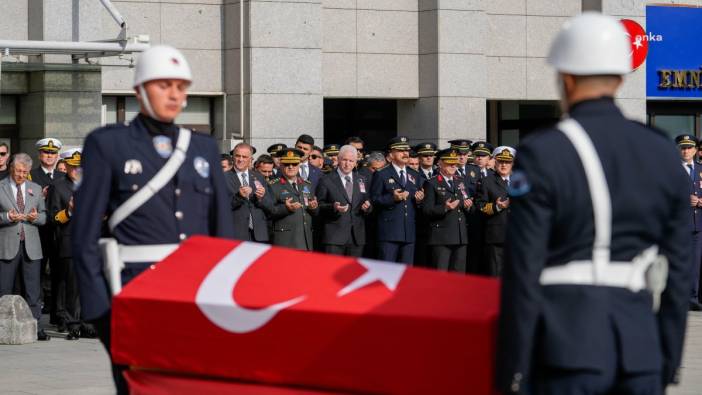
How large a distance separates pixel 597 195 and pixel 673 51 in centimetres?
2290

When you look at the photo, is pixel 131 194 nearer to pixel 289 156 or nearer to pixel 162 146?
pixel 162 146

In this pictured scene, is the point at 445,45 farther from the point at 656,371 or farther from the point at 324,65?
the point at 656,371

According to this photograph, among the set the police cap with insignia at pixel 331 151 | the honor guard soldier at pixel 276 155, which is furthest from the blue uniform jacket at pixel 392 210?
the police cap with insignia at pixel 331 151

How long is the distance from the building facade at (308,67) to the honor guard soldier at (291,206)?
4.06 m

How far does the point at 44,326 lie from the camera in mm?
15844

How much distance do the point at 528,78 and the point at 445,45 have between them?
2264 millimetres

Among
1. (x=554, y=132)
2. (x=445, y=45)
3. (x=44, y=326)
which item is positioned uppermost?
(x=445, y=45)

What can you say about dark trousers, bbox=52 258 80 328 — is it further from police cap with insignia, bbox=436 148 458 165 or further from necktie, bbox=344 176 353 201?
police cap with insignia, bbox=436 148 458 165

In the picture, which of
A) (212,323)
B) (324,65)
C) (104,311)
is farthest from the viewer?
(324,65)

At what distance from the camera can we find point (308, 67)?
2297cm

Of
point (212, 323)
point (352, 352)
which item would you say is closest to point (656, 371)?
point (352, 352)

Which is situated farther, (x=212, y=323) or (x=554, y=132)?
(x=212, y=323)

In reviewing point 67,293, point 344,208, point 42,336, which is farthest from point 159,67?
point 344,208

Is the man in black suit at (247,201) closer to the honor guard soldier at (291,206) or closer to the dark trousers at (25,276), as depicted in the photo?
the honor guard soldier at (291,206)
